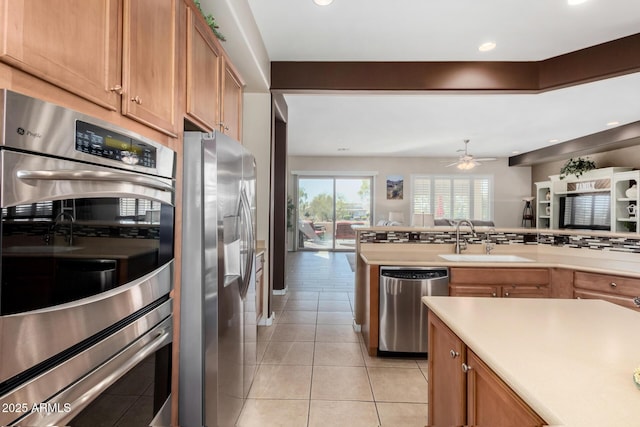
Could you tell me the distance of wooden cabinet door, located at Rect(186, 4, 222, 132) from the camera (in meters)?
1.52

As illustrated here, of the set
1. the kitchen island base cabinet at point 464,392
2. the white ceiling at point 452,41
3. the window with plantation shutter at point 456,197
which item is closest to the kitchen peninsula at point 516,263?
the kitchen island base cabinet at point 464,392

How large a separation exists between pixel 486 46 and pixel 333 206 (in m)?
6.44

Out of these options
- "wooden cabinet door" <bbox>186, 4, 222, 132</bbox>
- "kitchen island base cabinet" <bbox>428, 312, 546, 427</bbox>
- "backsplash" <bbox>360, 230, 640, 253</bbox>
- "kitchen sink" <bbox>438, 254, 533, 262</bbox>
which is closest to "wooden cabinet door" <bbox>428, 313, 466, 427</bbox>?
"kitchen island base cabinet" <bbox>428, 312, 546, 427</bbox>

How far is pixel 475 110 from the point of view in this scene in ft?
15.0

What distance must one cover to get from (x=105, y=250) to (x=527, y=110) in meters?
5.48

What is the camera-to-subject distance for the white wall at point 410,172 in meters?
8.85

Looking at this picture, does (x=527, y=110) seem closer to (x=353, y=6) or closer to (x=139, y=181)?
(x=353, y=6)

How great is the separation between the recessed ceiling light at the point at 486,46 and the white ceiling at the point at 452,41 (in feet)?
0.17

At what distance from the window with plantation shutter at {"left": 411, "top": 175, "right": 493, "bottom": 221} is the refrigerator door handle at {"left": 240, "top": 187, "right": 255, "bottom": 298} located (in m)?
7.77

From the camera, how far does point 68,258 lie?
78cm

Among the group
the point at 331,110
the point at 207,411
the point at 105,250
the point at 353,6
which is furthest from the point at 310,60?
the point at 207,411

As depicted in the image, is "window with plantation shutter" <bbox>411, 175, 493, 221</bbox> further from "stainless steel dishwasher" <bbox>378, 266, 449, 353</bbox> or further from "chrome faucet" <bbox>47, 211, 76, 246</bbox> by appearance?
"chrome faucet" <bbox>47, 211, 76, 246</bbox>

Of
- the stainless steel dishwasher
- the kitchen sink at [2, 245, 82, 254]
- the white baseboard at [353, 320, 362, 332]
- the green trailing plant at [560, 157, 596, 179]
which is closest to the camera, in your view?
the kitchen sink at [2, 245, 82, 254]

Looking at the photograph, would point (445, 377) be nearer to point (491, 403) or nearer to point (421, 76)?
point (491, 403)
